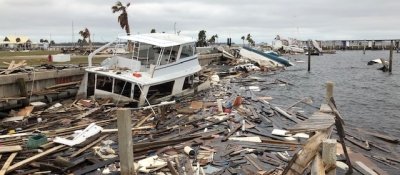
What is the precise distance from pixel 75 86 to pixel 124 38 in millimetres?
4677

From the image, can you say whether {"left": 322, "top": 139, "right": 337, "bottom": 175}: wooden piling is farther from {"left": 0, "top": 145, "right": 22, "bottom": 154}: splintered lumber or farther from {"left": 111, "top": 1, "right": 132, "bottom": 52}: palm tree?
{"left": 111, "top": 1, "right": 132, "bottom": 52}: palm tree

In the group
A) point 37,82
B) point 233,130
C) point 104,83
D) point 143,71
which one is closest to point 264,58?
point 143,71

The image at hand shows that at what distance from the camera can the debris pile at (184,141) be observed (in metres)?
9.61

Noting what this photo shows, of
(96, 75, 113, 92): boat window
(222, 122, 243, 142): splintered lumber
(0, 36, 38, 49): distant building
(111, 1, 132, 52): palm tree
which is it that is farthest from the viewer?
(0, 36, 38, 49): distant building

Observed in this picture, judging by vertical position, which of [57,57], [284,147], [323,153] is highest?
[57,57]

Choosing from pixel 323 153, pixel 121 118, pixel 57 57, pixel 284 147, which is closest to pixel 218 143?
pixel 284 147

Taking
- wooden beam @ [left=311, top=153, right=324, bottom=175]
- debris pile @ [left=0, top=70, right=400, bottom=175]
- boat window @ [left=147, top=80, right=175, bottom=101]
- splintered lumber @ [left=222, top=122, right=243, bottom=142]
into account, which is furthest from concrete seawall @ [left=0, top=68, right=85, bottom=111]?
wooden beam @ [left=311, top=153, right=324, bottom=175]

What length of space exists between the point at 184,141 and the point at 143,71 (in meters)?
7.98

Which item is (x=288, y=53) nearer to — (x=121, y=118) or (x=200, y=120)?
(x=200, y=120)

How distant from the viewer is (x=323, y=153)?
22.0 ft

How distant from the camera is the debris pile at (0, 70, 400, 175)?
961 centimetres

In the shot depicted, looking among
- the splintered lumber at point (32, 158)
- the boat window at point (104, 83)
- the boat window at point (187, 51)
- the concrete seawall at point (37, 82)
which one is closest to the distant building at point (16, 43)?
the concrete seawall at point (37, 82)

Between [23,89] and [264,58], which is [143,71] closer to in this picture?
[23,89]

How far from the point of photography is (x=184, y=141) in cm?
1255
